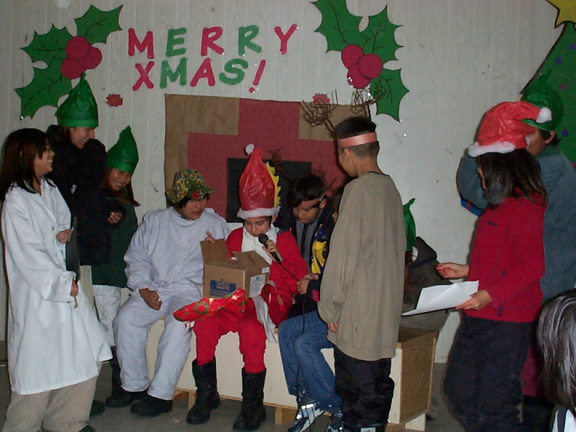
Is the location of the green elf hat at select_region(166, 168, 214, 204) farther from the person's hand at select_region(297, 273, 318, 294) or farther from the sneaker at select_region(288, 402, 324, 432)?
the sneaker at select_region(288, 402, 324, 432)

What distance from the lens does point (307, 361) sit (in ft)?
10.8

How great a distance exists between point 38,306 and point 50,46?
2.62 m

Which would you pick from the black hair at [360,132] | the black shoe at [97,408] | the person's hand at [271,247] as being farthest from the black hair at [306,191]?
the black shoe at [97,408]

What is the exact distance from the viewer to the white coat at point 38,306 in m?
2.96

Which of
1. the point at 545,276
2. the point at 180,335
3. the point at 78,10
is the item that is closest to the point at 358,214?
the point at 545,276

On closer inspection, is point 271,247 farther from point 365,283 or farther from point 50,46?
point 50,46

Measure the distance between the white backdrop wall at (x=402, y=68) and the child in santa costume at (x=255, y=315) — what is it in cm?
119

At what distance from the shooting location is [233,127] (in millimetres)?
4645

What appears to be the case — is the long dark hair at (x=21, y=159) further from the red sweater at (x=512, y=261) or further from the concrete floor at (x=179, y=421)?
the red sweater at (x=512, y=261)

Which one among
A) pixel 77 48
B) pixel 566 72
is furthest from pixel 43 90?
pixel 566 72

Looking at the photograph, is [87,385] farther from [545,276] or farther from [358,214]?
[545,276]

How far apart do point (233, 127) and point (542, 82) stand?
2270 mm

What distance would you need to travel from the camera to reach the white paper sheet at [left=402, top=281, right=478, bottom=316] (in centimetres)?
247

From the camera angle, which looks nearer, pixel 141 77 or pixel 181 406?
pixel 181 406
